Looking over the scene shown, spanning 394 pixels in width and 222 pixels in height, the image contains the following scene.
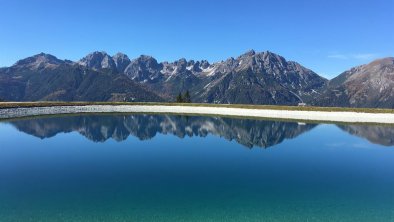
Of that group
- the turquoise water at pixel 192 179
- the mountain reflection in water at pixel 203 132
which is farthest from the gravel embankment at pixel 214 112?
Result: the turquoise water at pixel 192 179

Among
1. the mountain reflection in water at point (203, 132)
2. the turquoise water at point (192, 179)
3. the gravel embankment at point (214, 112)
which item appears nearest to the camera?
the turquoise water at point (192, 179)

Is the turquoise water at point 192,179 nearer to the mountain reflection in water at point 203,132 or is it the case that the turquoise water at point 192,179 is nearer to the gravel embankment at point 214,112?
the mountain reflection in water at point 203,132

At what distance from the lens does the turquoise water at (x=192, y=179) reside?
74.9 feet

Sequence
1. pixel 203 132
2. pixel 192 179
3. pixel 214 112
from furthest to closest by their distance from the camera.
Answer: pixel 214 112, pixel 203 132, pixel 192 179

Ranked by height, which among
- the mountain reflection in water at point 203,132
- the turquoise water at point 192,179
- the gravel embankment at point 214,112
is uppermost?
the gravel embankment at point 214,112

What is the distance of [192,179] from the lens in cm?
3109

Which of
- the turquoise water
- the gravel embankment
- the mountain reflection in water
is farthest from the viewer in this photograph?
the gravel embankment

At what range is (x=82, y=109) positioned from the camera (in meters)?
112

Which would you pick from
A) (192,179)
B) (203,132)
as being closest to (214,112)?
(203,132)

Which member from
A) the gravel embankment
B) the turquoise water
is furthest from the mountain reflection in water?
the gravel embankment

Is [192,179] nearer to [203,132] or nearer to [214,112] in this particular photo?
[203,132]

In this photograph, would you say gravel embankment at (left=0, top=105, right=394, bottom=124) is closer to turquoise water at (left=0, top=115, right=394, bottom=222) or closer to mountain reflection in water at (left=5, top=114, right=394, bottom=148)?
mountain reflection in water at (left=5, top=114, right=394, bottom=148)

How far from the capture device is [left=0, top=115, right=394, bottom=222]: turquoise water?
22844 millimetres

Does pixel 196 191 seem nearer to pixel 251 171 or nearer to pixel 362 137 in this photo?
pixel 251 171
